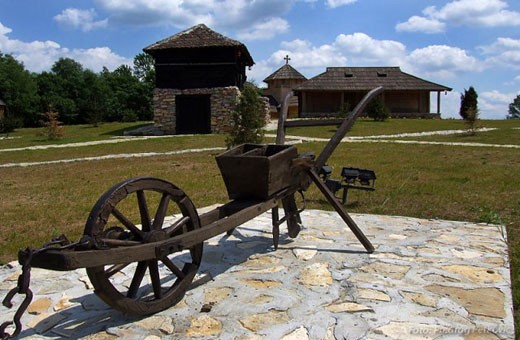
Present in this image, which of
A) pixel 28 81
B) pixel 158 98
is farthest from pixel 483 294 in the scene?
pixel 28 81

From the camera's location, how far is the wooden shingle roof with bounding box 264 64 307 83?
3806cm

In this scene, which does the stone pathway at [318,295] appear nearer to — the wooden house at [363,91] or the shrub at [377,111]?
the shrub at [377,111]

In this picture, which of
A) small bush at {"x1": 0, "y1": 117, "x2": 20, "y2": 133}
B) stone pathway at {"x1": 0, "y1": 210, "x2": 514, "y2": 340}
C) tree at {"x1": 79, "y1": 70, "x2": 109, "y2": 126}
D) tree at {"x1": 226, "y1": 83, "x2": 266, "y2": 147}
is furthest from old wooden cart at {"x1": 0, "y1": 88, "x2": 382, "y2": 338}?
tree at {"x1": 79, "y1": 70, "x2": 109, "y2": 126}

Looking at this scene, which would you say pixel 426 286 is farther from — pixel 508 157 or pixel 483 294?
pixel 508 157

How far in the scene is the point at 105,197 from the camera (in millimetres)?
2820

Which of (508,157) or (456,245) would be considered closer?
(456,245)

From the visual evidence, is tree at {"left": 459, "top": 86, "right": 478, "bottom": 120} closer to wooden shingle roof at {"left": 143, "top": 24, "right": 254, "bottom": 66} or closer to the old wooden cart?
wooden shingle roof at {"left": 143, "top": 24, "right": 254, "bottom": 66}

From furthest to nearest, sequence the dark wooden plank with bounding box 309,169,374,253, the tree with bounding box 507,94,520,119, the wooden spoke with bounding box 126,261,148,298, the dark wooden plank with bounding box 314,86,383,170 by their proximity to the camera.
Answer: the tree with bounding box 507,94,520,119, the dark wooden plank with bounding box 314,86,383,170, the dark wooden plank with bounding box 309,169,374,253, the wooden spoke with bounding box 126,261,148,298

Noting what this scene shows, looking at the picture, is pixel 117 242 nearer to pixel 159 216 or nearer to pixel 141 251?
pixel 141 251

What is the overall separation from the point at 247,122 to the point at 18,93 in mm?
31289

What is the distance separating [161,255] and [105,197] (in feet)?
1.66

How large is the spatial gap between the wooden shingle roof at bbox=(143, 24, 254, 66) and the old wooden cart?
65.2ft

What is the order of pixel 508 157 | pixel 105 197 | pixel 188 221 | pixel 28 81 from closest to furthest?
pixel 105 197 → pixel 188 221 → pixel 508 157 → pixel 28 81

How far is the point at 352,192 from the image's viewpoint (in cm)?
789
